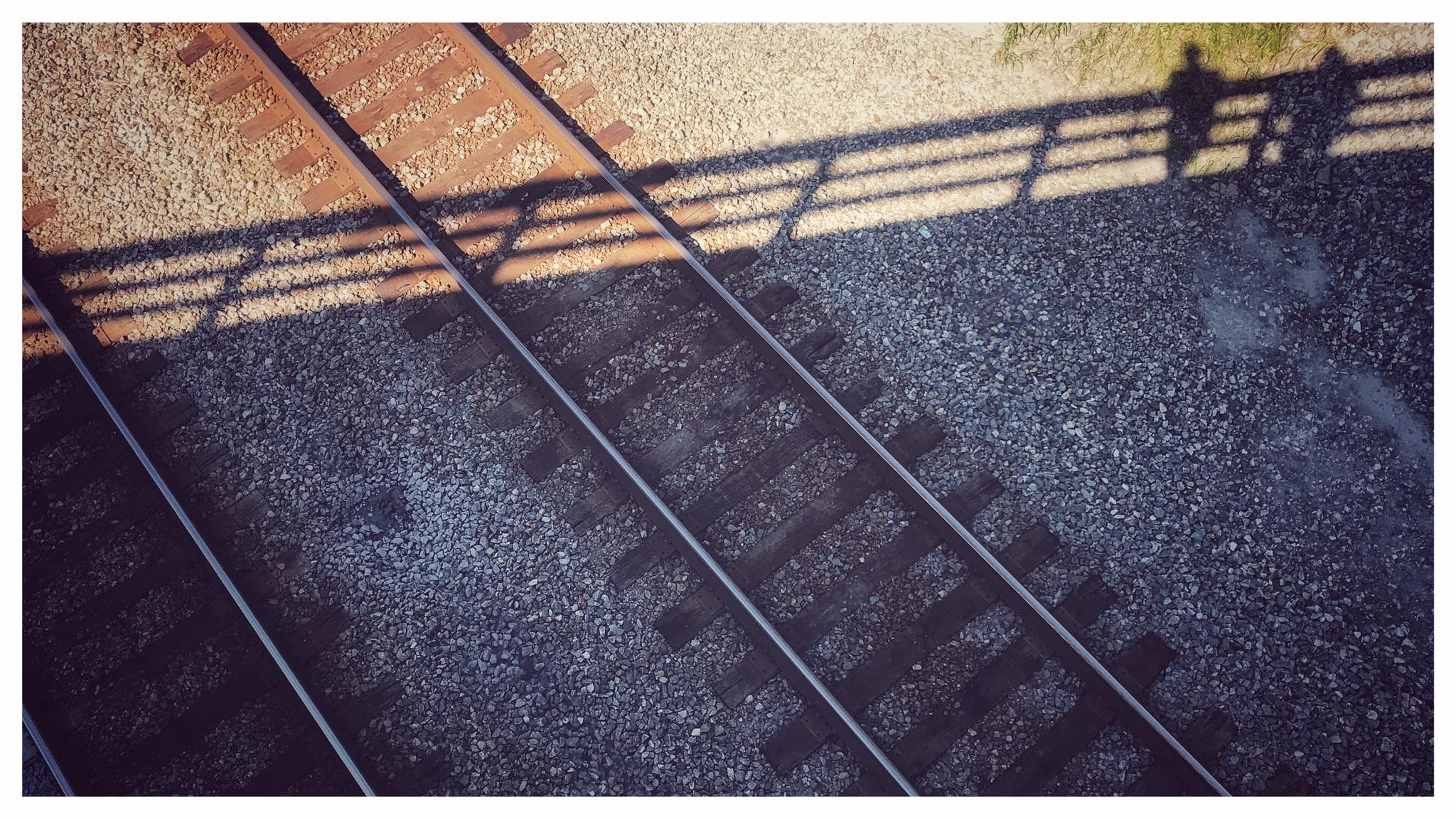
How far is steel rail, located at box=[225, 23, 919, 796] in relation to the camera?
475 cm

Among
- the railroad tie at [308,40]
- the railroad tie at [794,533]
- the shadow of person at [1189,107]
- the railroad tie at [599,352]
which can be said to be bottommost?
the railroad tie at [794,533]

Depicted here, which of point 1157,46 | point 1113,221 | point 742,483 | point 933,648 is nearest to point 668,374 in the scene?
point 742,483

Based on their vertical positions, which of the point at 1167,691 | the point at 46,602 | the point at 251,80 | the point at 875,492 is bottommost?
the point at 1167,691

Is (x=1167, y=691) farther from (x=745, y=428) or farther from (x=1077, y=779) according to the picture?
(x=745, y=428)

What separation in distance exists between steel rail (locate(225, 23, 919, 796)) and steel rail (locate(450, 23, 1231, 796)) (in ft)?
4.38

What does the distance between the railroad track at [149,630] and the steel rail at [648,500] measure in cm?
213

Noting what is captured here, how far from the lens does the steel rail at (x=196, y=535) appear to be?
4824mm

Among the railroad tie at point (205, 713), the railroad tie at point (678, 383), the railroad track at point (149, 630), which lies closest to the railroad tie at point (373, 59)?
the railroad track at point (149, 630)

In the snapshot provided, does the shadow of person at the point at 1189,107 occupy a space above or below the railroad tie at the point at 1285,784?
above

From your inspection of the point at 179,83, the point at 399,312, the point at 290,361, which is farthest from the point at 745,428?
the point at 179,83

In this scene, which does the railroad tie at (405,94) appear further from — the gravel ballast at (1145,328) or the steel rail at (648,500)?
the gravel ballast at (1145,328)

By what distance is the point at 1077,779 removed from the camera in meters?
4.70

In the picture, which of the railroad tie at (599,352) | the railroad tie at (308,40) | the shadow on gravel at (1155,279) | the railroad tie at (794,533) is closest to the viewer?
the railroad tie at (794,533)

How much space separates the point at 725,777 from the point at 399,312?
428 cm
